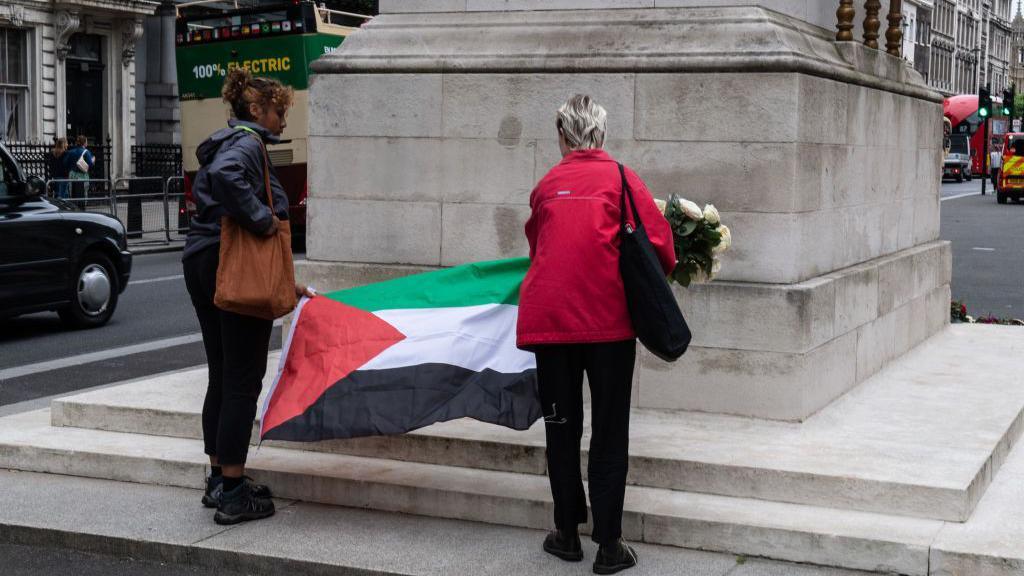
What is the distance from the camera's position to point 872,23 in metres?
9.02

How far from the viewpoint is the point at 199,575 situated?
5625mm

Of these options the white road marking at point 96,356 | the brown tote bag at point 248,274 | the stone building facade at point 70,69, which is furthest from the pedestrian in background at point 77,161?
the brown tote bag at point 248,274

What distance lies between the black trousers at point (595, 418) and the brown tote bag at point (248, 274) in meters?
1.23

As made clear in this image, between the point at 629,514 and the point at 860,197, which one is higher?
the point at 860,197

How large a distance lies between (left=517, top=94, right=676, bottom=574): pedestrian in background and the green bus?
16.3 meters

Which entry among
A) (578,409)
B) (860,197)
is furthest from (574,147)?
(860,197)

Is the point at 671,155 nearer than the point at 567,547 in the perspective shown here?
No

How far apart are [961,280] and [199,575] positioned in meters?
15.6

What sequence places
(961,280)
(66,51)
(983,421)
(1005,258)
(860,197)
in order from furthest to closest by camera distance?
(66,51) < (1005,258) < (961,280) < (860,197) < (983,421)

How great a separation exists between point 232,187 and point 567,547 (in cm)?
203

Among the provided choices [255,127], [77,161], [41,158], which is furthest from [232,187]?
[41,158]

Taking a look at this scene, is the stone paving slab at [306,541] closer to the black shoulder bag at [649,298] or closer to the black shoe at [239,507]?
the black shoe at [239,507]

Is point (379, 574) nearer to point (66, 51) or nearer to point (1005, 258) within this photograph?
point (1005, 258)

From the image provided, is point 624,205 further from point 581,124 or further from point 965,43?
point 965,43
